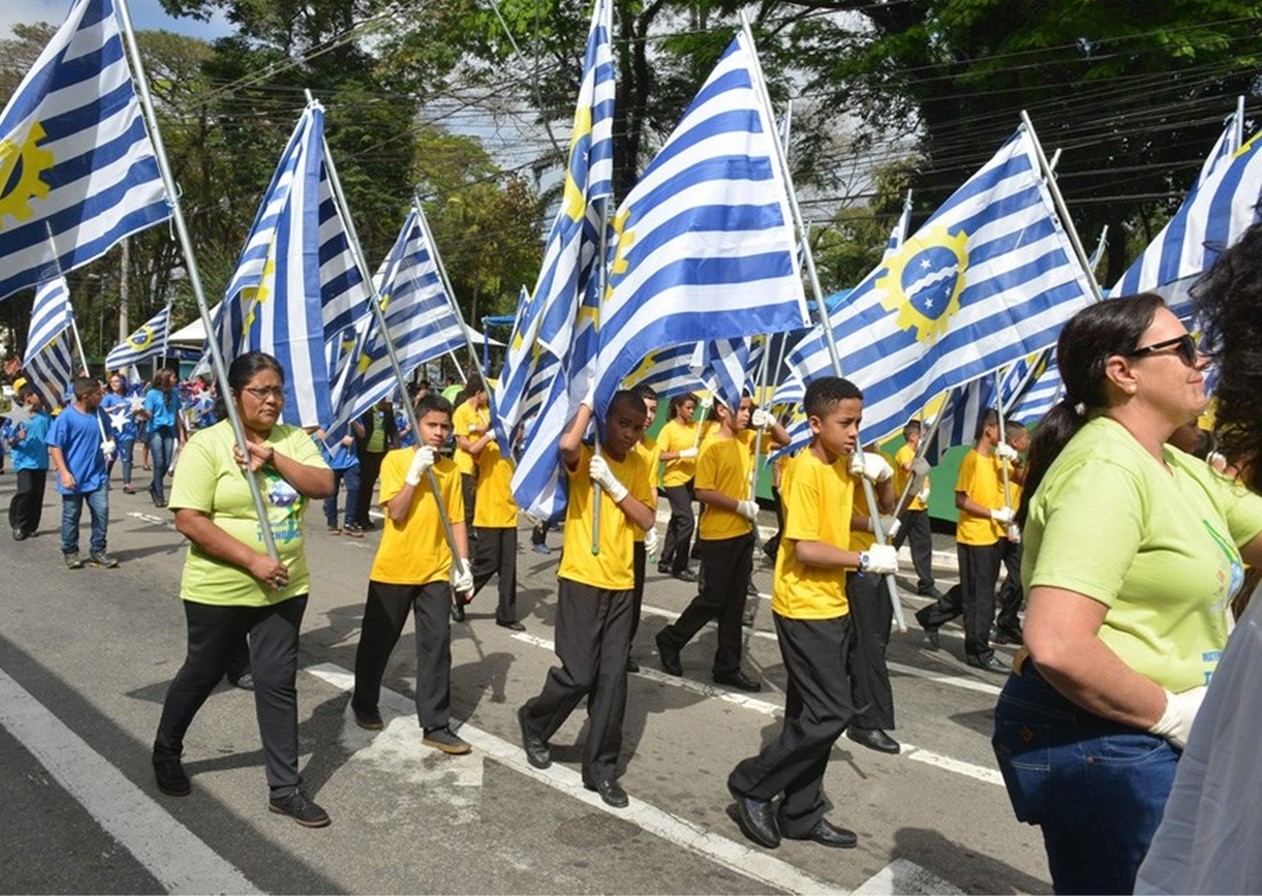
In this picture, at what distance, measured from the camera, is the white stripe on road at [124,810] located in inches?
145

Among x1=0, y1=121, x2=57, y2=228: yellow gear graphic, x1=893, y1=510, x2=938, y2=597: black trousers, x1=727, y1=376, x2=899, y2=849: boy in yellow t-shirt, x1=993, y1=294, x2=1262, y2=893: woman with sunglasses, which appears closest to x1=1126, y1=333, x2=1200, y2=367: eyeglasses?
x1=993, y1=294, x2=1262, y2=893: woman with sunglasses

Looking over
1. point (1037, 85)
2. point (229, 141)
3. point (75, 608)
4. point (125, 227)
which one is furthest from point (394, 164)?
point (125, 227)

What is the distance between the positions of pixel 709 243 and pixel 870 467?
4.18 ft

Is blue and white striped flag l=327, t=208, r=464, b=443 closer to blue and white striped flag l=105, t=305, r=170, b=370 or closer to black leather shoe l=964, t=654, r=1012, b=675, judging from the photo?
black leather shoe l=964, t=654, r=1012, b=675

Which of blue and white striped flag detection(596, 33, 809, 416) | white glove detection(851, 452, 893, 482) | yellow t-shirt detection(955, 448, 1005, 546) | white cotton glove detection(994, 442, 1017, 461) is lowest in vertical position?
yellow t-shirt detection(955, 448, 1005, 546)

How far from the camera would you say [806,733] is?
161 inches

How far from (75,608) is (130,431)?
8862 mm

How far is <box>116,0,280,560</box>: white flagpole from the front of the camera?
4.27 m

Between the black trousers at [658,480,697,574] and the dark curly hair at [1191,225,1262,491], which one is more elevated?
the dark curly hair at [1191,225,1262,491]

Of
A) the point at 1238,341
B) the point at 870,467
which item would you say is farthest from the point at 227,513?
the point at 1238,341

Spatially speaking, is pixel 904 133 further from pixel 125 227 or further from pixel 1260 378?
pixel 1260 378

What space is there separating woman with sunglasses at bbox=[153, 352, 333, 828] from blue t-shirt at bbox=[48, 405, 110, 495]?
620 centimetres

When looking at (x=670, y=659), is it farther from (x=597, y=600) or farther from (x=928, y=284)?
(x=928, y=284)

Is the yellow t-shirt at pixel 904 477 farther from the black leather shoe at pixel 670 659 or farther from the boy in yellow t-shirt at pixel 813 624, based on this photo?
A: the boy in yellow t-shirt at pixel 813 624
